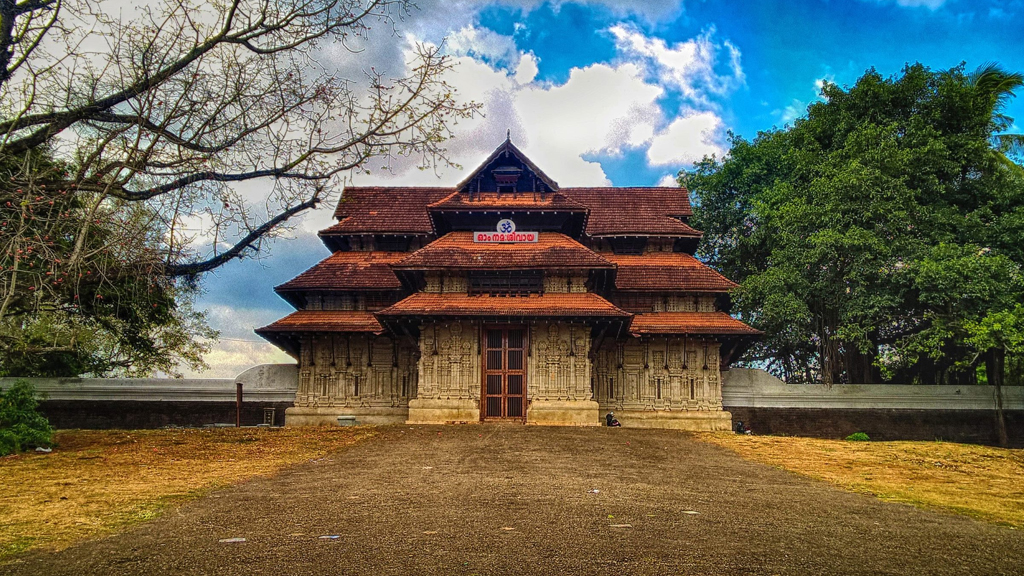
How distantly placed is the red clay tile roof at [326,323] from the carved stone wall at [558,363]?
17.3ft

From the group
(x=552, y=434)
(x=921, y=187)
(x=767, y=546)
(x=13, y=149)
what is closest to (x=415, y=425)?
(x=552, y=434)

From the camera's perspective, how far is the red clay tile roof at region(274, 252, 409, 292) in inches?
890

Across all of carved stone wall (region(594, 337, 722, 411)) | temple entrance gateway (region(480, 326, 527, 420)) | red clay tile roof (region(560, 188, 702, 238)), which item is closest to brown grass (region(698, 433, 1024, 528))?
carved stone wall (region(594, 337, 722, 411))

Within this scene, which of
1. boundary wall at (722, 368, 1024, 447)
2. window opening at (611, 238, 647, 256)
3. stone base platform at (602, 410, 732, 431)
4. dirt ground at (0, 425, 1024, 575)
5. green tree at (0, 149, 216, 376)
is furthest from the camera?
window opening at (611, 238, 647, 256)

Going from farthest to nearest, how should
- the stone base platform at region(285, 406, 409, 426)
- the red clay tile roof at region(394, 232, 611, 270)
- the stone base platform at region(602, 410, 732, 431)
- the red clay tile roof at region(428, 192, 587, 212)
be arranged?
the stone base platform at region(285, 406, 409, 426) → the stone base platform at region(602, 410, 732, 431) → the red clay tile roof at region(428, 192, 587, 212) → the red clay tile roof at region(394, 232, 611, 270)

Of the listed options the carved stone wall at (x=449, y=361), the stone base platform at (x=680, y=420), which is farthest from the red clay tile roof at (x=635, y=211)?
the carved stone wall at (x=449, y=361)

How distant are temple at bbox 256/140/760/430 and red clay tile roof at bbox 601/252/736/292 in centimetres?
6

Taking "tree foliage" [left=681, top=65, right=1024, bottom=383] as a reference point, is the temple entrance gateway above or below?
below

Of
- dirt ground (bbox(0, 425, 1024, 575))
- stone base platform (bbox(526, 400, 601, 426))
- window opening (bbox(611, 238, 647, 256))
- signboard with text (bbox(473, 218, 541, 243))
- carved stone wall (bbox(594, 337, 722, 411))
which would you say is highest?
window opening (bbox(611, 238, 647, 256))

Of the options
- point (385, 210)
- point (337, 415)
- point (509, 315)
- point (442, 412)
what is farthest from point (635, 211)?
point (337, 415)

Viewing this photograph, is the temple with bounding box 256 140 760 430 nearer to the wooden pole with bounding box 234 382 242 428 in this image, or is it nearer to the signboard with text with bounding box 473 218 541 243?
the signboard with text with bounding box 473 218 541 243

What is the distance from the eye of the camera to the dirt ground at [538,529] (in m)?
5.83

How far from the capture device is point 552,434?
52.2ft

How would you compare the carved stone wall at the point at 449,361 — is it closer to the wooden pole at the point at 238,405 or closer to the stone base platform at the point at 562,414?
the stone base platform at the point at 562,414
